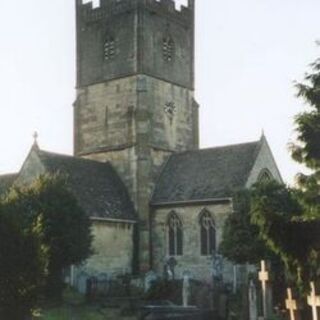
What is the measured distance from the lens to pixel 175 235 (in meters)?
50.0

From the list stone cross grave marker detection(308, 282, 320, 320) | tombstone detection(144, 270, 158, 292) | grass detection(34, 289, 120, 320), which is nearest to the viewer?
stone cross grave marker detection(308, 282, 320, 320)

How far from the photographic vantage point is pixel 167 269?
48188 millimetres

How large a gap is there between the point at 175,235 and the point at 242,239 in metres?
9.19

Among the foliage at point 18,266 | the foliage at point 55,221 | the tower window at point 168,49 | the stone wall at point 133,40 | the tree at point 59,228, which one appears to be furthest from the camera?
the tower window at point 168,49

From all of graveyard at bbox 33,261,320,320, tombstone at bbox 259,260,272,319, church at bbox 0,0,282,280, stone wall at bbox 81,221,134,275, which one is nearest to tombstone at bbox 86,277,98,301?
graveyard at bbox 33,261,320,320

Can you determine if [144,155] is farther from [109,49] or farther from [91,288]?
[91,288]

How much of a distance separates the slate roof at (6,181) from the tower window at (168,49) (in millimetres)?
13058

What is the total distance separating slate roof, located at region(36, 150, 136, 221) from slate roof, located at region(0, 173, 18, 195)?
3.47m

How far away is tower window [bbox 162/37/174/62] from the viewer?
54.5m

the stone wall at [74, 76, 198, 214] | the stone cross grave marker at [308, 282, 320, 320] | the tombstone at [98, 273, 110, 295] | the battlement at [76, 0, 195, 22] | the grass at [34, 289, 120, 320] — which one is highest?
the battlement at [76, 0, 195, 22]

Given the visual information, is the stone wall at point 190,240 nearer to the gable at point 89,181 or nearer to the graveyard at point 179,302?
the gable at point 89,181

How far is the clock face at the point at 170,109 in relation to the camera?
53906 millimetres

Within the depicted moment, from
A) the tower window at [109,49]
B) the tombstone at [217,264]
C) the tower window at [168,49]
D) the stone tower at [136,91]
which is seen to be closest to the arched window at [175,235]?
the stone tower at [136,91]

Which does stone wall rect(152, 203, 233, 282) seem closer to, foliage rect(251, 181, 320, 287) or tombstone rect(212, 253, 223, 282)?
tombstone rect(212, 253, 223, 282)
